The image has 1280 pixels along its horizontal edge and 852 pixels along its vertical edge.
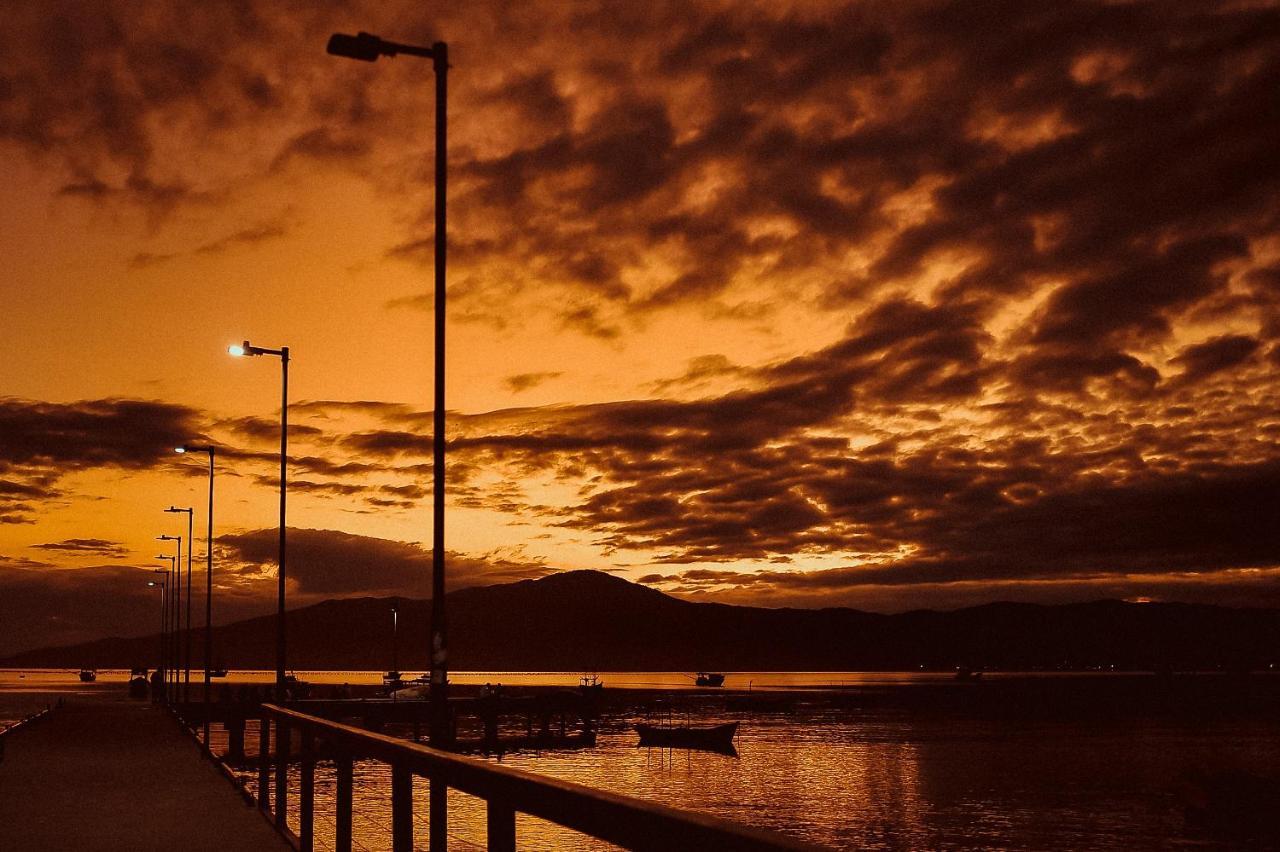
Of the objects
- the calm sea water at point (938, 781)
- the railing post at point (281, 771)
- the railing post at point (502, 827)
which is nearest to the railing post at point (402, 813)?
the railing post at point (502, 827)

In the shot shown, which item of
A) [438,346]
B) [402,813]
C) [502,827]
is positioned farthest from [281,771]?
[502,827]

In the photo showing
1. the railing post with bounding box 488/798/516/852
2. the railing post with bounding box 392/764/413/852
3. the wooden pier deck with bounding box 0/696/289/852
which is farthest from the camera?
the wooden pier deck with bounding box 0/696/289/852

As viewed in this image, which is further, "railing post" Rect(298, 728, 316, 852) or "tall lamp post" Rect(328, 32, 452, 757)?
"tall lamp post" Rect(328, 32, 452, 757)

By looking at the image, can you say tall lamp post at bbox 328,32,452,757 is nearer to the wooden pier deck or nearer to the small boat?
the wooden pier deck

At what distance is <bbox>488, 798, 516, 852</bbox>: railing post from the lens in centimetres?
468

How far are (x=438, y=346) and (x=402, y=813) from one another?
5.14m

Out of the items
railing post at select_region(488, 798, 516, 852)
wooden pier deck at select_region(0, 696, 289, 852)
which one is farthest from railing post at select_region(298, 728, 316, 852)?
railing post at select_region(488, 798, 516, 852)

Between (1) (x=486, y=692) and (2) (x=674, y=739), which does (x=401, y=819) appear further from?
(2) (x=674, y=739)

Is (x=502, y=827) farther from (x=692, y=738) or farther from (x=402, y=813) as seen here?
(x=692, y=738)

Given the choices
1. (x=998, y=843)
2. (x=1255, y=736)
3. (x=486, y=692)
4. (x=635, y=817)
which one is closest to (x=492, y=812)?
(x=635, y=817)

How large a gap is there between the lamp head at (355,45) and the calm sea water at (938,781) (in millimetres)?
8476

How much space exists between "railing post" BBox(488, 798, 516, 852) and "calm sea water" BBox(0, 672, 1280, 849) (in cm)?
938

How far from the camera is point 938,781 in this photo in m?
63.1

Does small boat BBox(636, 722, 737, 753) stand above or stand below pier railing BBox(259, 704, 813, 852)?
below
